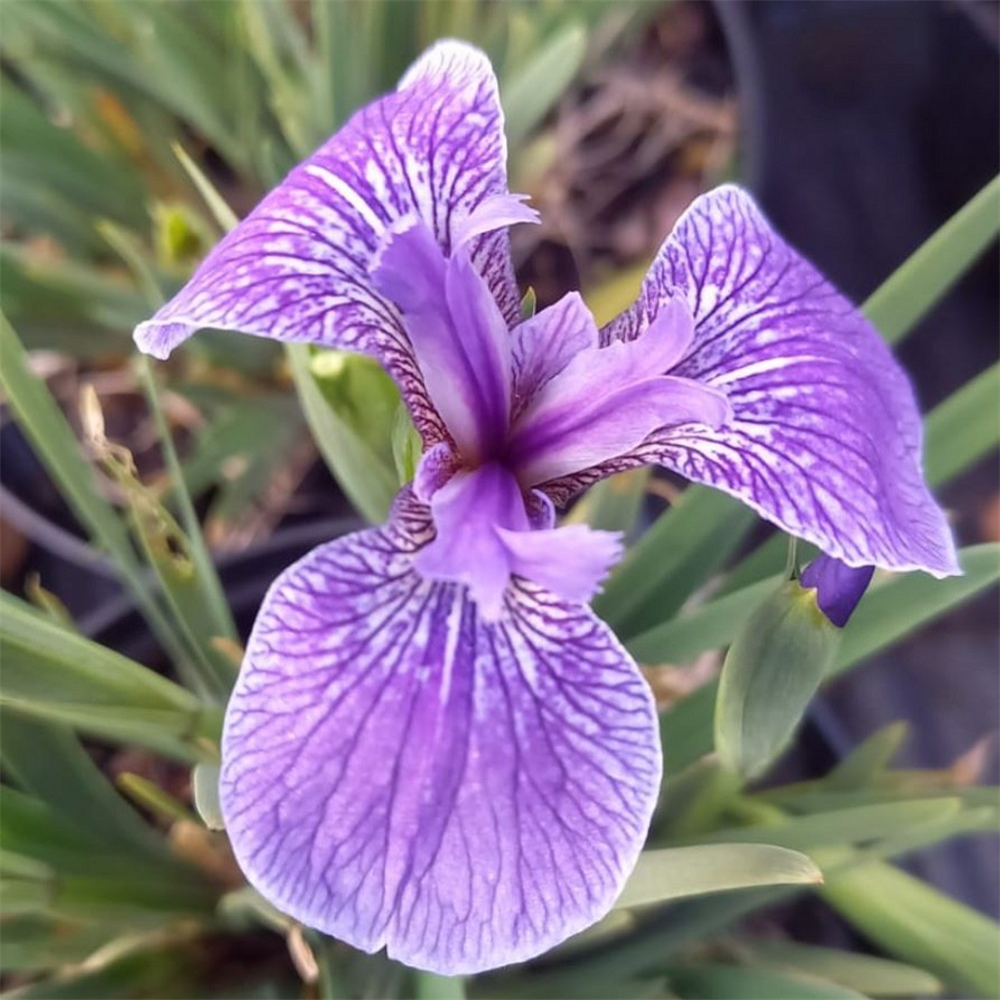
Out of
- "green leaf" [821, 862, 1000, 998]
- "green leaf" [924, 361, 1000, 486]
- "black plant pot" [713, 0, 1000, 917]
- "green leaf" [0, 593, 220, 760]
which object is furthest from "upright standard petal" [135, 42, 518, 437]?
"black plant pot" [713, 0, 1000, 917]

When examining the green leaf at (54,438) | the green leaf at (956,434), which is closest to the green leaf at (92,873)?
the green leaf at (54,438)

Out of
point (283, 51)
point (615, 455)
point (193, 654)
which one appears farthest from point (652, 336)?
point (283, 51)

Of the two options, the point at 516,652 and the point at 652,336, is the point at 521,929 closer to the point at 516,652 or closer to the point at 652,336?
the point at 516,652

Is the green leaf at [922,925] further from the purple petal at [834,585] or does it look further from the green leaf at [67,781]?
the green leaf at [67,781]

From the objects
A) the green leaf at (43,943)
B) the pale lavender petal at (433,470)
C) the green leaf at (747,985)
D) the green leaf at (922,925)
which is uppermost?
the pale lavender petal at (433,470)

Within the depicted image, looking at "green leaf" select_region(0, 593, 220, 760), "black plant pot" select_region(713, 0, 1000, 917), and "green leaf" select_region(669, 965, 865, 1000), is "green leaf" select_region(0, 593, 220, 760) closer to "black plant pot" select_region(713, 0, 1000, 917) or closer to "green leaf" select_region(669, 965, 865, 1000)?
"green leaf" select_region(669, 965, 865, 1000)

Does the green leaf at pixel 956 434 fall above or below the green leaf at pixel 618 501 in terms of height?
below
